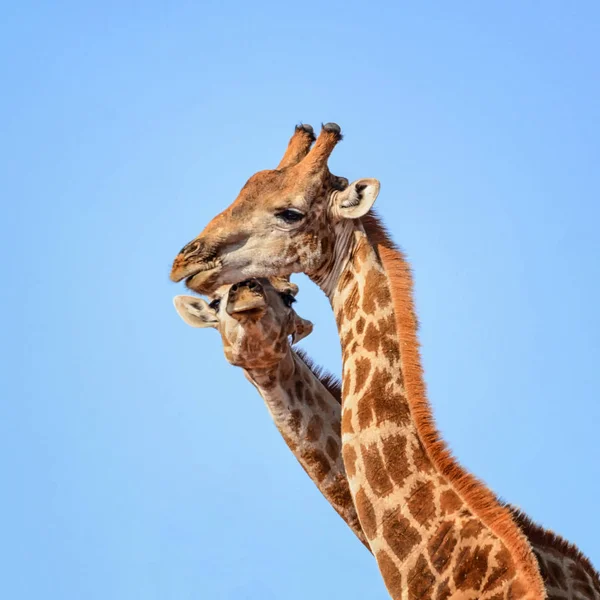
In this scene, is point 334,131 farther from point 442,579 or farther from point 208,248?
point 442,579

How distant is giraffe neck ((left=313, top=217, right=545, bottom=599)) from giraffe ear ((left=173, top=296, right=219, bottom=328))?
7.01ft

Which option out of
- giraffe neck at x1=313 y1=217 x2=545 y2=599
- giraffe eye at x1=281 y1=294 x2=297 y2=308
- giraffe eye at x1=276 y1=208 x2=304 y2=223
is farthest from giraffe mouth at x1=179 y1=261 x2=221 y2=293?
giraffe eye at x1=281 y1=294 x2=297 y2=308

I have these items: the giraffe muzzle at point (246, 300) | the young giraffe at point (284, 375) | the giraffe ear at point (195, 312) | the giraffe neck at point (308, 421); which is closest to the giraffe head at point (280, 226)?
the giraffe muzzle at point (246, 300)

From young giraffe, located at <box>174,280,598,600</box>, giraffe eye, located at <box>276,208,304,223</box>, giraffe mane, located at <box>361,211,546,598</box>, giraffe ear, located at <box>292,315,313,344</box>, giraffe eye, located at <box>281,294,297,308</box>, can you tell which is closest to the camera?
giraffe mane, located at <box>361,211,546,598</box>

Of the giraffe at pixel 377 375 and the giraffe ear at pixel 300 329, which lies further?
the giraffe ear at pixel 300 329

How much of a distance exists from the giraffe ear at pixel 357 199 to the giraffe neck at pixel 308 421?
195 cm

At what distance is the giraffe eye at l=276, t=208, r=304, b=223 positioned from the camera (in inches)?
346

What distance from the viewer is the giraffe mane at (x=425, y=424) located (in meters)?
7.11

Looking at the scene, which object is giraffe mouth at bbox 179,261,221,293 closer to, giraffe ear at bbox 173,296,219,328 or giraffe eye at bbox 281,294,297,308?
giraffe eye at bbox 281,294,297,308

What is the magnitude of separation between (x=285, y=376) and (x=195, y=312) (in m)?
1.09

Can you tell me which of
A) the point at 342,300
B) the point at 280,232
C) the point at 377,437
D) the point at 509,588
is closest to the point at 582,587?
the point at 509,588

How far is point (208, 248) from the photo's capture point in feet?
28.2

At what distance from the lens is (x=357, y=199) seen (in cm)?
891

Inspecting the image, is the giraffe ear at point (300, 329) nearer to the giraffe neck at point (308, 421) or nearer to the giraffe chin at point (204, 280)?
the giraffe neck at point (308, 421)
